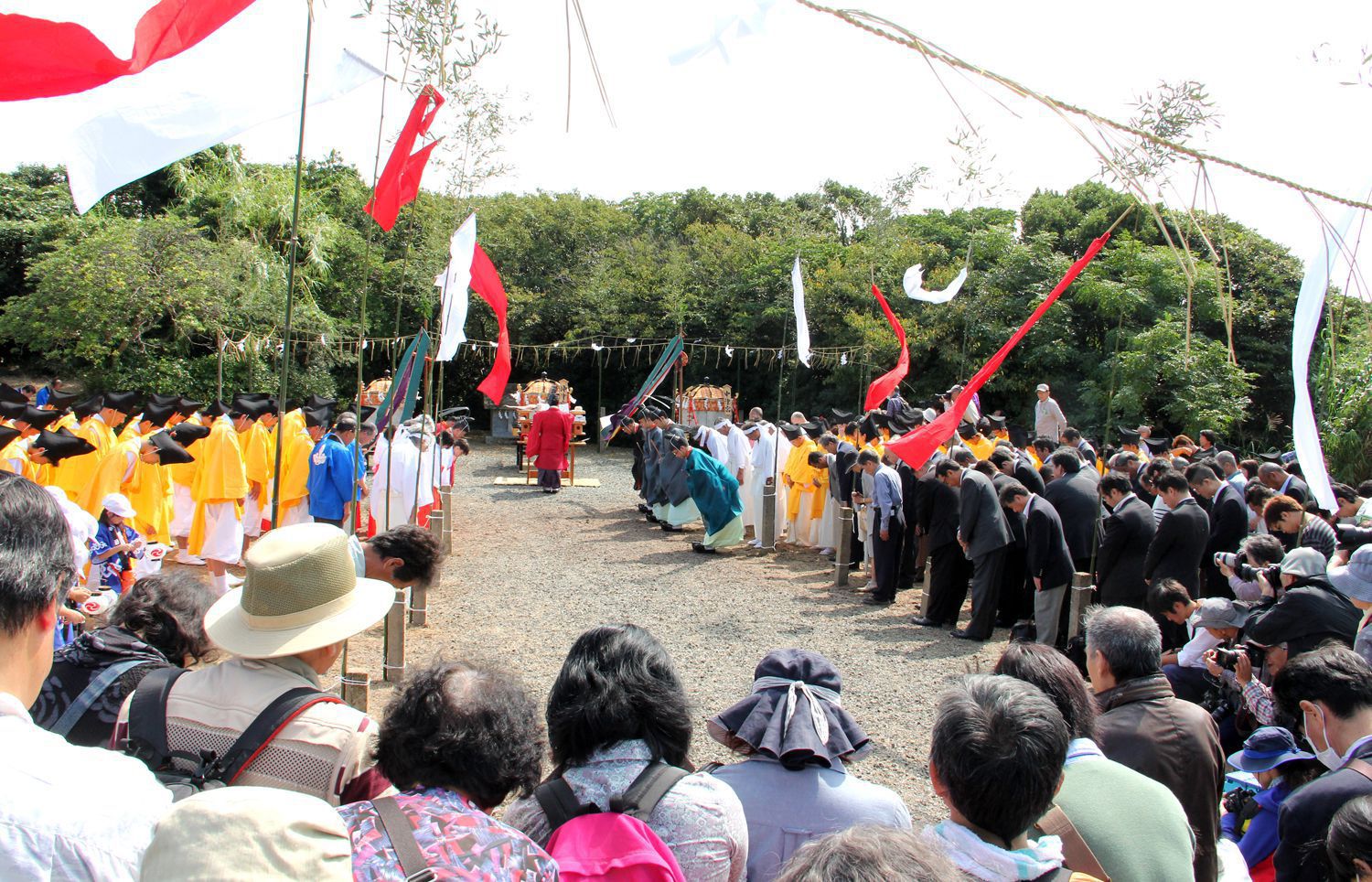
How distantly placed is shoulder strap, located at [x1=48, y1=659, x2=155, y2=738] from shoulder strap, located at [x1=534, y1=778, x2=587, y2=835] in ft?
4.27

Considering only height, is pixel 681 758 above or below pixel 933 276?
below

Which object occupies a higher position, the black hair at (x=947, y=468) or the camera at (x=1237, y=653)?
the black hair at (x=947, y=468)

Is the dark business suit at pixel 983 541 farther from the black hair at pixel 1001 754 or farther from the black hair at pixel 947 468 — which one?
the black hair at pixel 1001 754

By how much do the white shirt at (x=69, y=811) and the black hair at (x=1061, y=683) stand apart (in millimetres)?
2012

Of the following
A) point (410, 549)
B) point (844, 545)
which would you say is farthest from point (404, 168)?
point (844, 545)

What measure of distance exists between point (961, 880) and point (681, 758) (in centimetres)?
93

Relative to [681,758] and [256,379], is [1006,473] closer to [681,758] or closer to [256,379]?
[681,758]

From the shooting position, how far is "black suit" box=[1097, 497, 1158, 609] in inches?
288

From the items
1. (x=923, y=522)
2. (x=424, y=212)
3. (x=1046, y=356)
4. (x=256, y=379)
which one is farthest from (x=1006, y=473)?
(x=256, y=379)

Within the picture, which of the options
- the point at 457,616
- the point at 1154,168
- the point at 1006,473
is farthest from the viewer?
the point at 1006,473

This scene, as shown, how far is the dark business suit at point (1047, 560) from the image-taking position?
7637mm

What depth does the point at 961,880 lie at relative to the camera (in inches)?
54.5

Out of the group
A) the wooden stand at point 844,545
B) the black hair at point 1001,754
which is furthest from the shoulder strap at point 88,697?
the wooden stand at point 844,545

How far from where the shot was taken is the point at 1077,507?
8273 mm
